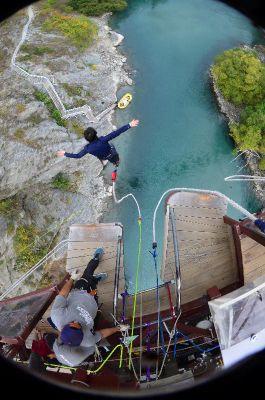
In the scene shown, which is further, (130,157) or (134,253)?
(130,157)

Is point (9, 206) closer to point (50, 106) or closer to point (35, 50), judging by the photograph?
point (50, 106)

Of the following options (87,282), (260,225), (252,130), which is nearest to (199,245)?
(260,225)

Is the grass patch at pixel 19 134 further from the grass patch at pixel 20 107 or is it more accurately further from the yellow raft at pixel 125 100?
the yellow raft at pixel 125 100

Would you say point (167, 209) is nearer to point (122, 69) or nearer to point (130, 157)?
point (130, 157)

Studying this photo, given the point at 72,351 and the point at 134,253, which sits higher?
the point at 72,351

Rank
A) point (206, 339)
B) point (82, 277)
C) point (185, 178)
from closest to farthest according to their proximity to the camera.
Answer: point (206, 339) < point (82, 277) < point (185, 178)

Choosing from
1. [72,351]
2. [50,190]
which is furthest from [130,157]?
[72,351]

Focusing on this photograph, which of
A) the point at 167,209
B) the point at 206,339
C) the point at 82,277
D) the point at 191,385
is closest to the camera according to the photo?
the point at 191,385

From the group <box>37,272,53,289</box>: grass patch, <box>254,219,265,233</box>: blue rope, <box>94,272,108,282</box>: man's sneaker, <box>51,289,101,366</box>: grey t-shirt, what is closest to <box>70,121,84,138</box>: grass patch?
<box>37,272,53,289</box>: grass patch
